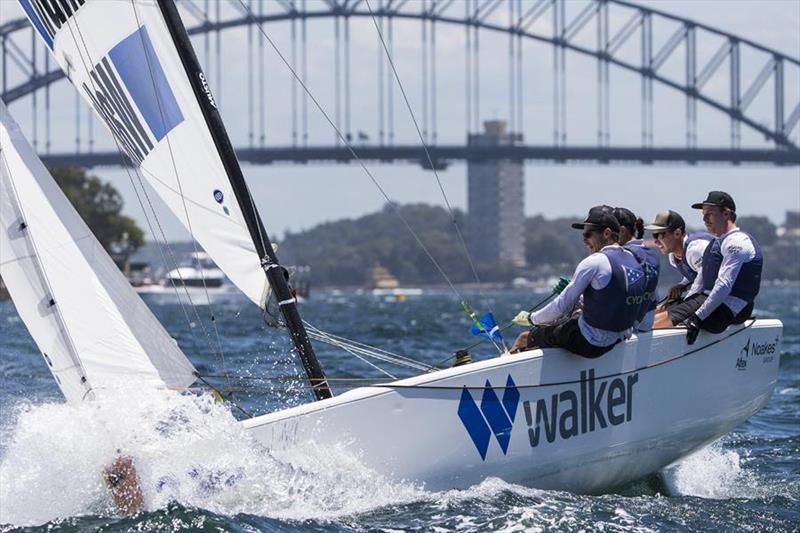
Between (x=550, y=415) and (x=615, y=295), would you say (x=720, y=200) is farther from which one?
(x=550, y=415)

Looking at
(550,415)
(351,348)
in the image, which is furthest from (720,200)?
(351,348)

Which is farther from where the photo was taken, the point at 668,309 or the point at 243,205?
the point at 668,309

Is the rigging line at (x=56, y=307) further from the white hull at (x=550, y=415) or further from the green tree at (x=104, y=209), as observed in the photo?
the green tree at (x=104, y=209)

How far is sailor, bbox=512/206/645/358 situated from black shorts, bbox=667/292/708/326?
0.52 metres

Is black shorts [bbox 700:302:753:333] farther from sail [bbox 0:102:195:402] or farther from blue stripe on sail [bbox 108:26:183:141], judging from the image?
blue stripe on sail [bbox 108:26:183:141]

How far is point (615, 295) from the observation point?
17.4 ft

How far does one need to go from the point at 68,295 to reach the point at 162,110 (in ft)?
2.67

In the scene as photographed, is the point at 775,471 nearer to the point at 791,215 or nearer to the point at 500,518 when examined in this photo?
the point at 500,518

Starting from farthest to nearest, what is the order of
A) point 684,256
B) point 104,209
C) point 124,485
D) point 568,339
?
point 104,209 < point 684,256 < point 568,339 < point 124,485

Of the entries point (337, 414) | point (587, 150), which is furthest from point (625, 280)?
point (587, 150)

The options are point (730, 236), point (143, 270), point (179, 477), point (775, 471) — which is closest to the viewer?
point (179, 477)

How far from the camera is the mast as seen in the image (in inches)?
214

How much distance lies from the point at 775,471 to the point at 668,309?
95cm

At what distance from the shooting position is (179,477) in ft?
16.0
